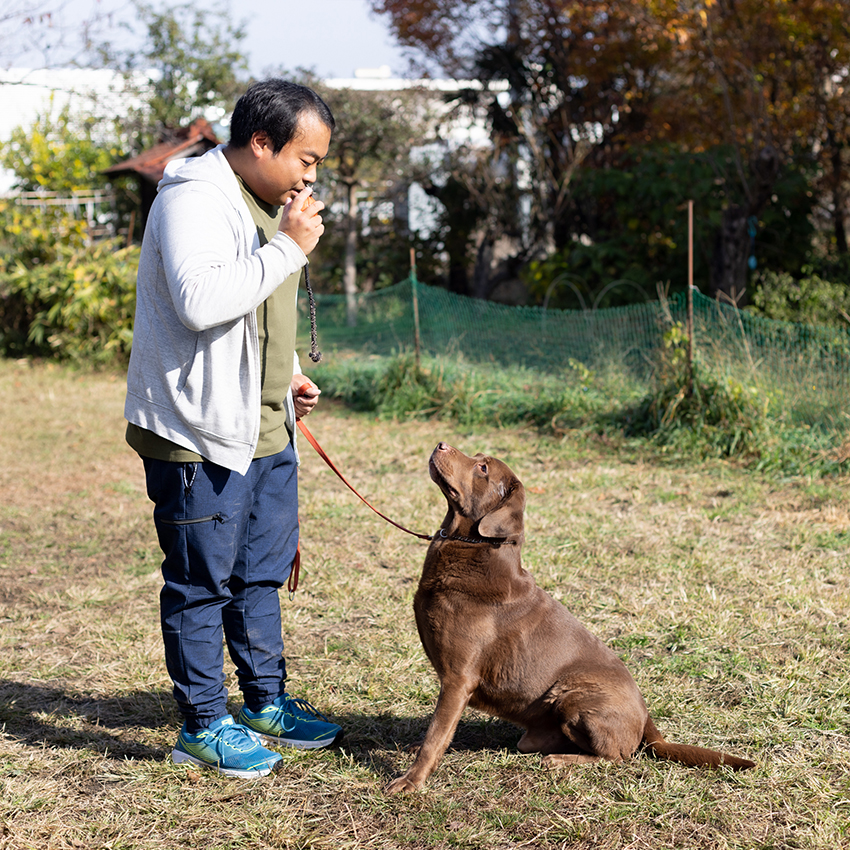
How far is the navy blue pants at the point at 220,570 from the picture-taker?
89.7 inches

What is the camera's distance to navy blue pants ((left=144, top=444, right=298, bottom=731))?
2.28m

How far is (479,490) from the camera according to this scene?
2.53 m

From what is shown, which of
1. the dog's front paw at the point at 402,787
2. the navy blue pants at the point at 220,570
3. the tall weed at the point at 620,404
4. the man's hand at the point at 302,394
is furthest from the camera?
the tall weed at the point at 620,404

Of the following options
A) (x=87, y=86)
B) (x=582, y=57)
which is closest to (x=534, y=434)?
(x=87, y=86)

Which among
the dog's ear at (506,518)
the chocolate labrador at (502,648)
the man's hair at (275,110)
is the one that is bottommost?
the chocolate labrador at (502,648)

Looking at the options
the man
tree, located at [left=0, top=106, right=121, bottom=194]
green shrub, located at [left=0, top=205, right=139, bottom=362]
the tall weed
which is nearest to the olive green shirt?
the man

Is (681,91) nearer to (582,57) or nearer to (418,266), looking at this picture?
(582,57)

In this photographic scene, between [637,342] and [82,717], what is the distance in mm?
5520

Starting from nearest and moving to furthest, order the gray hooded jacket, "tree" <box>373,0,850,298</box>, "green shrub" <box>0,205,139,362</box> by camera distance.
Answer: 1. the gray hooded jacket
2. "tree" <box>373,0,850,298</box>
3. "green shrub" <box>0,205,139,362</box>

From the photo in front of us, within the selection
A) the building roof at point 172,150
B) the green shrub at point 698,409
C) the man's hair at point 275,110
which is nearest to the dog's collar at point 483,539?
the man's hair at point 275,110

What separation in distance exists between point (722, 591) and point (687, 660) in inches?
30.1

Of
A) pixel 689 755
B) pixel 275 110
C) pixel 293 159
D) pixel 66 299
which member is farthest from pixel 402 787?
pixel 66 299

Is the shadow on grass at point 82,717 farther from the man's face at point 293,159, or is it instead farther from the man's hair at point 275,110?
the man's hair at point 275,110

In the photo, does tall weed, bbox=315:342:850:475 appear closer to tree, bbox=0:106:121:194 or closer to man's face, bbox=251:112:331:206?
man's face, bbox=251:112:331:206
